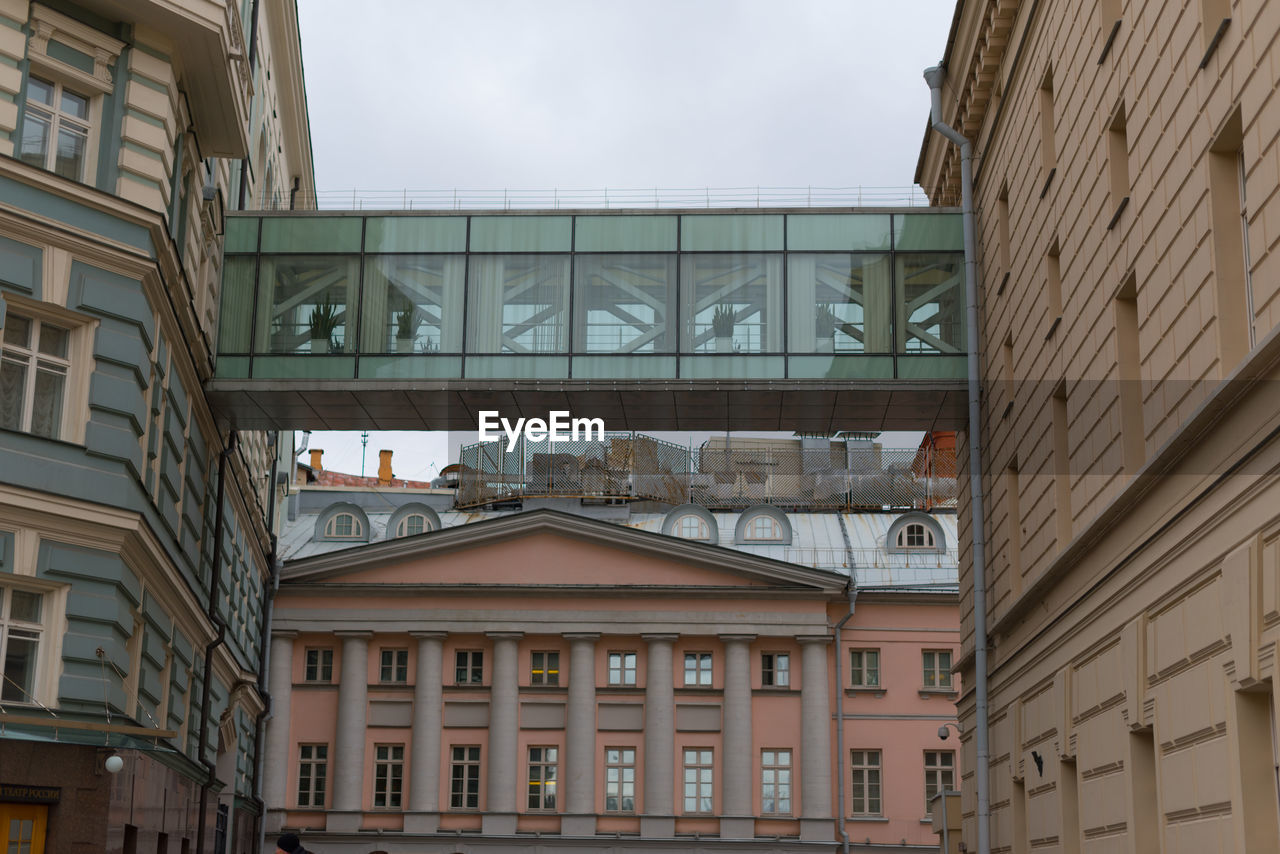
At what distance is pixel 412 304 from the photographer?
2964cm

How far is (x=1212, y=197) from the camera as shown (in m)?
14.5

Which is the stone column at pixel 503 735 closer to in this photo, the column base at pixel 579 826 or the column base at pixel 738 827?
the column base at pixel 579 826

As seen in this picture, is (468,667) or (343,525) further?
(343,525)

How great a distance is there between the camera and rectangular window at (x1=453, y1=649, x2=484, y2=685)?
5566cm

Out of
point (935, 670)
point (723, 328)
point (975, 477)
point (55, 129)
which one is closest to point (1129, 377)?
point (975, 477)

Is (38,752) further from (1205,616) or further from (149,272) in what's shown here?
(1205,616)

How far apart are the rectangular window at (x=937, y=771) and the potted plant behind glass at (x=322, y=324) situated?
32517 mm

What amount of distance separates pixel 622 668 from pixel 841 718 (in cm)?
768

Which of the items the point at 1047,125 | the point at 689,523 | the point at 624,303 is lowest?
the point at 624,303

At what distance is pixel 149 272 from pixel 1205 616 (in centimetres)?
1411

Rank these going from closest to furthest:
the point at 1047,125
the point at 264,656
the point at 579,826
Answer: the point at 1047,125 → the point at 264,656 → the point at 579,826

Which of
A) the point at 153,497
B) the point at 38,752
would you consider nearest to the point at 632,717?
the point at 153,497

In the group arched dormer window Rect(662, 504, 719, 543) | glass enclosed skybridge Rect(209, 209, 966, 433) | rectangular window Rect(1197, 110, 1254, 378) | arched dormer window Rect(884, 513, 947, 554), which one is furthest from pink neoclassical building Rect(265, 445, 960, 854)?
rectangular window Rect(1197, 110, 1254, 378)

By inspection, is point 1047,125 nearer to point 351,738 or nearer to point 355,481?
point 351,738
